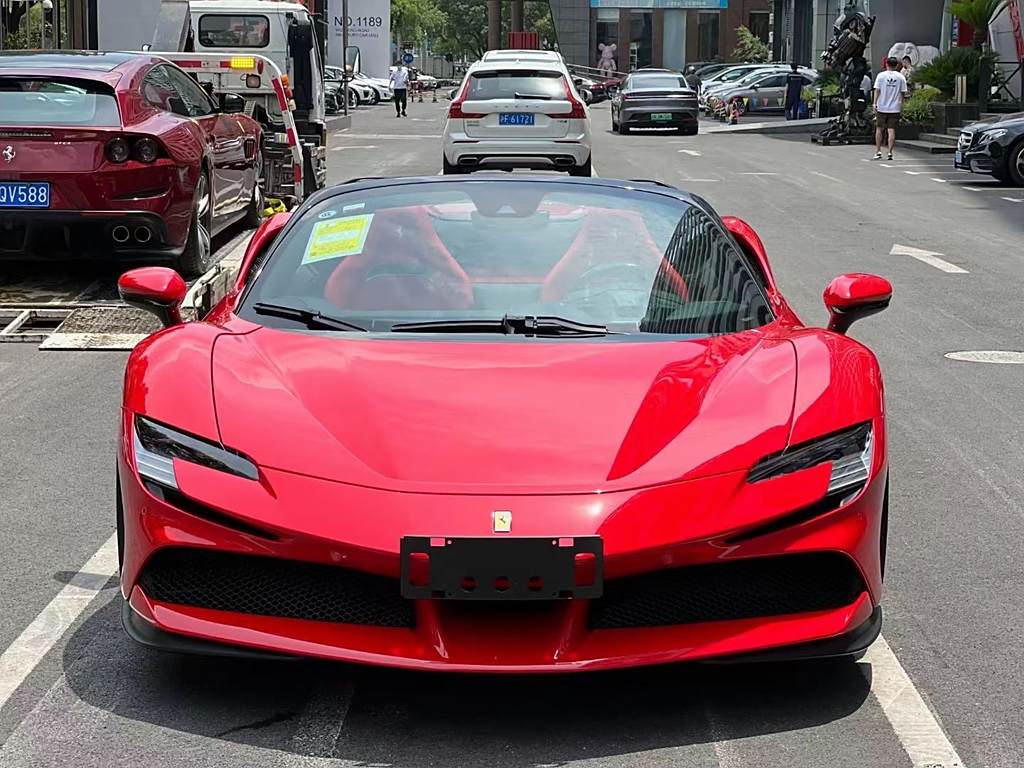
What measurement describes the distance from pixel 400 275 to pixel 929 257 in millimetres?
10357

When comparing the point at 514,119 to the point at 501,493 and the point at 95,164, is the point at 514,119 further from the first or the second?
the point at 501,493

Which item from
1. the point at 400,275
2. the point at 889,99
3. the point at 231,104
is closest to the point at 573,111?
the point at 231,104

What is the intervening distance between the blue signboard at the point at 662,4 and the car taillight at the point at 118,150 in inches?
3538

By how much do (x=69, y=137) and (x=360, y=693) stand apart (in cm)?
702

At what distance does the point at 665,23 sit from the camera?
100750 mm

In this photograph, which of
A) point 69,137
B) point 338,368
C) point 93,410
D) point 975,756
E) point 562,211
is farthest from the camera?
point 69,137

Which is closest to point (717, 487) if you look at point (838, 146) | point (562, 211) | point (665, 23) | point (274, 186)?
point (562, 211)

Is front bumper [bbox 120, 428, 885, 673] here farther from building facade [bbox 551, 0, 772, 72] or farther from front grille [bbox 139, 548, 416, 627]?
building facade [bbox 551, 0, 772, 72]

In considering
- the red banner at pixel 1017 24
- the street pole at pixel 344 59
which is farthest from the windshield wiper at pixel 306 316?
the street pole at pixel 344 59

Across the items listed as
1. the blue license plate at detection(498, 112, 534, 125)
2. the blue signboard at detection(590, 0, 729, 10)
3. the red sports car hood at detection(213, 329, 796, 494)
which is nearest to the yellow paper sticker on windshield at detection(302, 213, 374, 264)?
the red sports car hood at detection(213, 329, 796, 494)

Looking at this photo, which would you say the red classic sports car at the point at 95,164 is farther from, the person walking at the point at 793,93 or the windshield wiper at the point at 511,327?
the person walking at the point at 793,93

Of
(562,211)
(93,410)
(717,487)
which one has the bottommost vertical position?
(93,410)

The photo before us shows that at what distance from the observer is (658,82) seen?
39.1 m

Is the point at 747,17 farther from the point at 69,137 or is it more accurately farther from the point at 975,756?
the point at 975,756
